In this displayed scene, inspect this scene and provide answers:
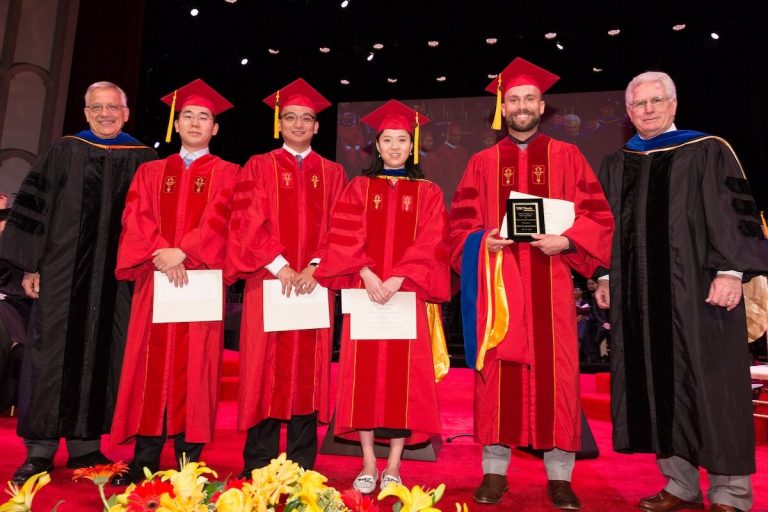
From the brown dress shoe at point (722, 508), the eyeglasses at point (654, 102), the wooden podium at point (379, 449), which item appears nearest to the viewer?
the brown dress shoe at point (722, 508)

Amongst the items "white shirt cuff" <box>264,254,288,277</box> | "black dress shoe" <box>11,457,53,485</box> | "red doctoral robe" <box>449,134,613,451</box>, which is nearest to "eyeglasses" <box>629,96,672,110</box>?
"red doctoral robe" <box>449,134,613,451</box>

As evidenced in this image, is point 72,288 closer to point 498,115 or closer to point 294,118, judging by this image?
point 294,118

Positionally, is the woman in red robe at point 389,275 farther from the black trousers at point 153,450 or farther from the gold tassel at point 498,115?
the black trousers at point 153,450

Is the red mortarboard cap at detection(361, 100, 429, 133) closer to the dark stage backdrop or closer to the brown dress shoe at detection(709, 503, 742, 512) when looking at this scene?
the brown dress shoe at detection(709, 503, 742, 512)

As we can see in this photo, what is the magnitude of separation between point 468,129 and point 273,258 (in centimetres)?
840

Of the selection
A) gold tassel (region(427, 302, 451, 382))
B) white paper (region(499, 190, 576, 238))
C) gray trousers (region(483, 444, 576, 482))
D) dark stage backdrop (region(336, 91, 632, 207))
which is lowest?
gray trousers (region(483, 444, 576, 482))

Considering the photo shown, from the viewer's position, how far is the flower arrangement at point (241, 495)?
781mm

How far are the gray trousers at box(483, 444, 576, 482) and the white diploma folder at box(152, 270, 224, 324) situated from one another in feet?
5.17

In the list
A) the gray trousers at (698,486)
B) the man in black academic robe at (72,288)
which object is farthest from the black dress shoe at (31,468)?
the gray trousers at (698,486)

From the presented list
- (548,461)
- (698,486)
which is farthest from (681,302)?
(548,461)

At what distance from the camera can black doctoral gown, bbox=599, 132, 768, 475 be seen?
267 cm

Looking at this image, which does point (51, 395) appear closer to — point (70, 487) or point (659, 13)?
point (70, 487)

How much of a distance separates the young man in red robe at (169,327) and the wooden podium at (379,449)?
1.03 metres

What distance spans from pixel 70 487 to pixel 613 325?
286 cm
